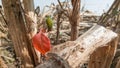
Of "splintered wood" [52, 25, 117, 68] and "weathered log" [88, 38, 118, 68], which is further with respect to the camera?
"weathered log" [88, 38, 118, 68]

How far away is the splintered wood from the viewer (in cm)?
75

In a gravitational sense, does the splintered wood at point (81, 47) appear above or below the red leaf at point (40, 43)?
above

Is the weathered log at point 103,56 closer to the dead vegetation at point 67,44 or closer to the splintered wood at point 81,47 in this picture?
the dead vegetation at point 67,44

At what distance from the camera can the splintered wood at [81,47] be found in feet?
2.48

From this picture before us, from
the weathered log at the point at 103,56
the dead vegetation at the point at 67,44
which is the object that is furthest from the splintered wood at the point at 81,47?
the weathered log at the point at 103,56

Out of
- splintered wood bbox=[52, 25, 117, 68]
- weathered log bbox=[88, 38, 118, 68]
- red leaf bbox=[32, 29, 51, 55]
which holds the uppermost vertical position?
splintered wood bbox=[52, 25, 117, 68]

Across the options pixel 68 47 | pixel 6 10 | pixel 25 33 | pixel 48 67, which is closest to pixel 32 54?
pixel 25 33

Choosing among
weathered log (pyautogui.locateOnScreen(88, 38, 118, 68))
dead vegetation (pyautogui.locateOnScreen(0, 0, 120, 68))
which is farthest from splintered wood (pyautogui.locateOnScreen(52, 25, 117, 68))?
weathered log (pyautogui.locateOnScreen(88, 38, 118, 68))

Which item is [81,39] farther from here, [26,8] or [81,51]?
[26,8]

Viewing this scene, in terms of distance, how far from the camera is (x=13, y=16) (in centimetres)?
116

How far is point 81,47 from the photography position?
81 cm

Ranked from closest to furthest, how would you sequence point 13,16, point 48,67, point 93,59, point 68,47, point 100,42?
point 48,67 → point 68,47 → point 100,42 → point 13,16 → point 93,59

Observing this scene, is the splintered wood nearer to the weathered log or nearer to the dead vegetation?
the dead vegetation

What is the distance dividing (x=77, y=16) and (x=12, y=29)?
45cm
